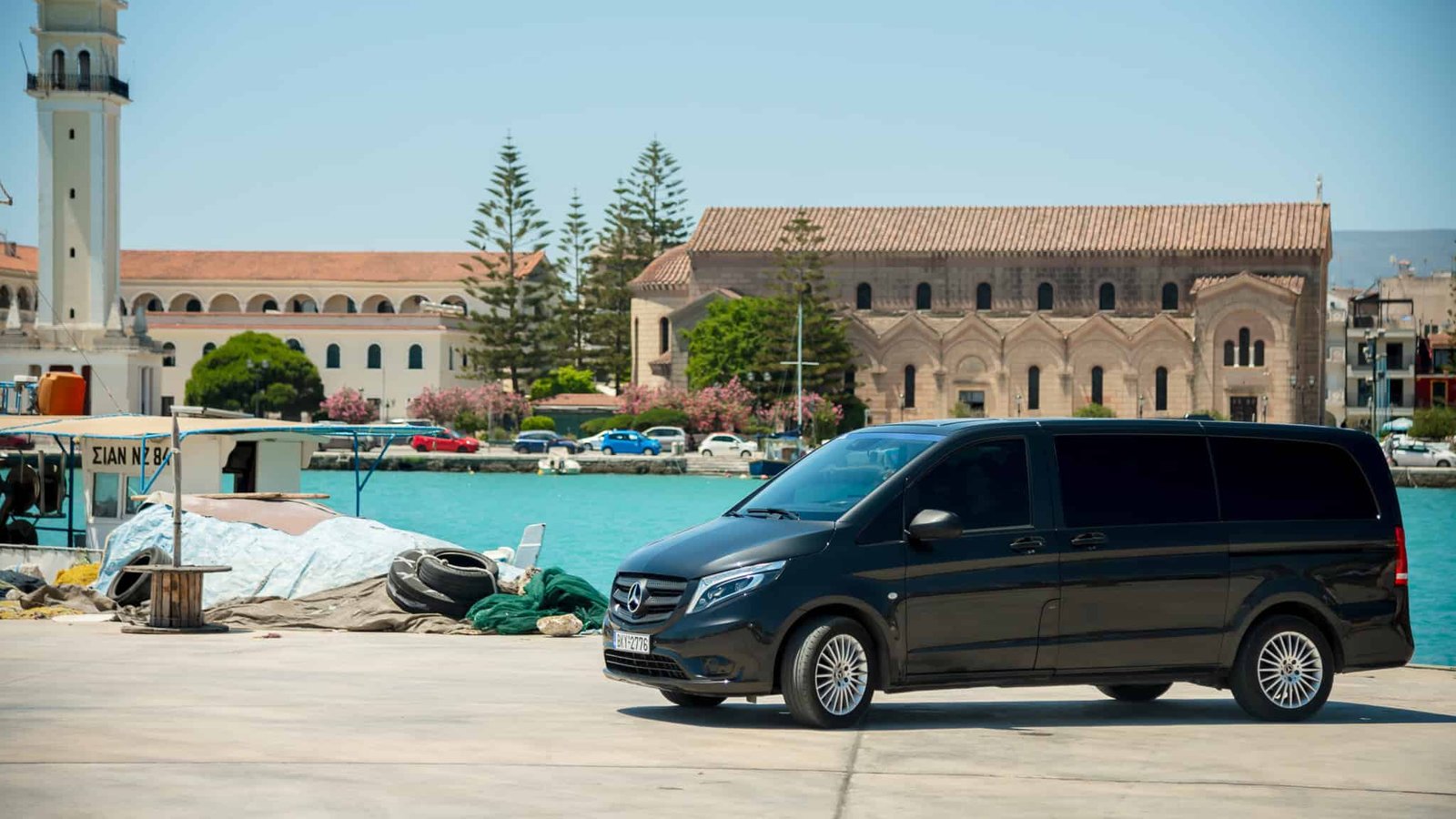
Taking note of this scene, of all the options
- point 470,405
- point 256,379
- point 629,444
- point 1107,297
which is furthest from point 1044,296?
point 256,379

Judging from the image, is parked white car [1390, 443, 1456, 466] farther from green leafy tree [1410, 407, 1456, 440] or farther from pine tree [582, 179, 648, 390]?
pine tree [582, 179, 648, 390]

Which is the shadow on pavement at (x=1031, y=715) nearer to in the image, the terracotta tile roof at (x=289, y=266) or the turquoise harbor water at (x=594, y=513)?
the turquoise harbor water at (x=594, y=513)

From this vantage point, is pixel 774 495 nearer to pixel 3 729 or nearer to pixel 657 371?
pixel 3 729

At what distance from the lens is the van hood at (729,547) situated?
8.59 m

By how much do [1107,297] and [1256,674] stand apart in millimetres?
80882

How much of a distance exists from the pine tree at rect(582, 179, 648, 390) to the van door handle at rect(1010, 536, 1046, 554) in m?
95.0

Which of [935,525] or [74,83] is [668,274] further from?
[935,525]

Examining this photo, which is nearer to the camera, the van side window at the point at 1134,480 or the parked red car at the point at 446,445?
the van side window at the point at 1134,480

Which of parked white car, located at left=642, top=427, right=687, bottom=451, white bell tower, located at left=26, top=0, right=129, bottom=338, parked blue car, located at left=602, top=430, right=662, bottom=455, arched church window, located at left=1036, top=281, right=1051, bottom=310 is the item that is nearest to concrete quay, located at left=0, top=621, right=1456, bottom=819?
white bell tower, located at left=26, top=0, right=129, bottom=338

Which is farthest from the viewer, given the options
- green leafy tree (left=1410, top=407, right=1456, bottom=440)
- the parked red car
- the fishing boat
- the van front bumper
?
green leafy tree (left=1410, top=407, right=1456, bottom=440)

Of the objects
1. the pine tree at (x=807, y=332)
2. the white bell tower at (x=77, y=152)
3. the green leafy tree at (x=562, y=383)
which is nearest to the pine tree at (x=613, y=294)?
the green leafy tree at (x=562, y=383)

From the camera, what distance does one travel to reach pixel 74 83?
74125 mm

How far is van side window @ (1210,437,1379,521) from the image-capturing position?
9.53 m

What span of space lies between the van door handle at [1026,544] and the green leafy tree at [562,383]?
87500mm
